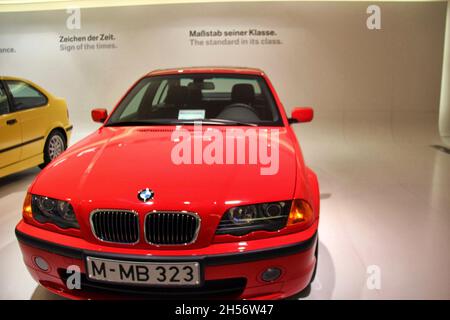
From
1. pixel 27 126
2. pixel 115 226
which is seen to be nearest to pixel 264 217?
pixel 115 226

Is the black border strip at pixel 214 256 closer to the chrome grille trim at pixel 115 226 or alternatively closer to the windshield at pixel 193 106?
the chrome grille trim at pixel 115 226

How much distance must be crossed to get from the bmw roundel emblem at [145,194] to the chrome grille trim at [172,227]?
6cm

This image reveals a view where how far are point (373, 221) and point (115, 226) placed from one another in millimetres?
2054

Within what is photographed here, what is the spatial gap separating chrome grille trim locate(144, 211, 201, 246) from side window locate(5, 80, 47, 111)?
2824mm

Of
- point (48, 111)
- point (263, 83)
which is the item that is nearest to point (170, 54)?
point (48, 111)

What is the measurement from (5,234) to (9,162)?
105 centimetres

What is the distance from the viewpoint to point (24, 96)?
3865 millimetres

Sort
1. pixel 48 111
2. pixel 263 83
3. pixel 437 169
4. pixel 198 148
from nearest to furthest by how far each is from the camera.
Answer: pixel 198 148
pixel 263 83
pixel 48 111
pixel 437 169

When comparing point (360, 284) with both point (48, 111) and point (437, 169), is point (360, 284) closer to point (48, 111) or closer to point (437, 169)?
point (437, 169)

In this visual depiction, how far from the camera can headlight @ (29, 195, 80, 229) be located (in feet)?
5.05

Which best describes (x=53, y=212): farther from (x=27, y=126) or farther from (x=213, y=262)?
(x=27, y=126)

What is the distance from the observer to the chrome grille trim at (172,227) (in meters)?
1.43

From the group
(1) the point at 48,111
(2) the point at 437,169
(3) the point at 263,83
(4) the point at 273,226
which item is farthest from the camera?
(2) the point at 437,169
